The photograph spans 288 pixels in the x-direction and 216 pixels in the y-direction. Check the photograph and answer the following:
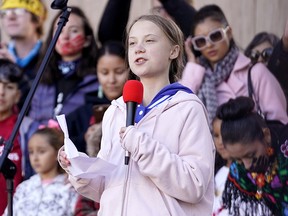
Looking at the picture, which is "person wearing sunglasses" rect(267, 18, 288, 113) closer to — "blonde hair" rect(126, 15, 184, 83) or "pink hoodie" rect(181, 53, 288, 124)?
"pink hoodie" rect(181, 53, 288, 124)

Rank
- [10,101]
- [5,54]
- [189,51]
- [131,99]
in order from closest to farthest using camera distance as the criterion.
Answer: [131,99] < [189,51] < [10,101] < [5,54]

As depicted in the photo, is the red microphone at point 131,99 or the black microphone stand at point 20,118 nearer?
the red microphone at point 131,99

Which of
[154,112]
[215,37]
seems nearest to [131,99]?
[154,112]

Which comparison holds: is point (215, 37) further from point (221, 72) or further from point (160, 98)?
point (160, 98)

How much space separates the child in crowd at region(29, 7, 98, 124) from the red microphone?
2.57m

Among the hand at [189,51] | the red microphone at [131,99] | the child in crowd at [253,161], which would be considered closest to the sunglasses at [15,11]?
the hand at [189,51]

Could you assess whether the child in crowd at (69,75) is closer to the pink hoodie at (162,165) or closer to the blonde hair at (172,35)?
the blonde hair at (172,35)

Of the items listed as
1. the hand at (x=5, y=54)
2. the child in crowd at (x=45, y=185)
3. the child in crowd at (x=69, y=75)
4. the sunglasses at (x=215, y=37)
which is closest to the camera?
the child in crowd at (x=45, y=185)

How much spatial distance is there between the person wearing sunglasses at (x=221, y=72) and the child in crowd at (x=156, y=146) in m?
1.85

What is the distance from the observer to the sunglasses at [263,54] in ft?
19.2

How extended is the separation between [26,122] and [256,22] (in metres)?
1.69

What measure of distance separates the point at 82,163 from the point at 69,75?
2.69 meters

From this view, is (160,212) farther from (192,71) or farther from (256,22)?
(256,22)

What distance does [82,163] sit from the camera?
3594mm
